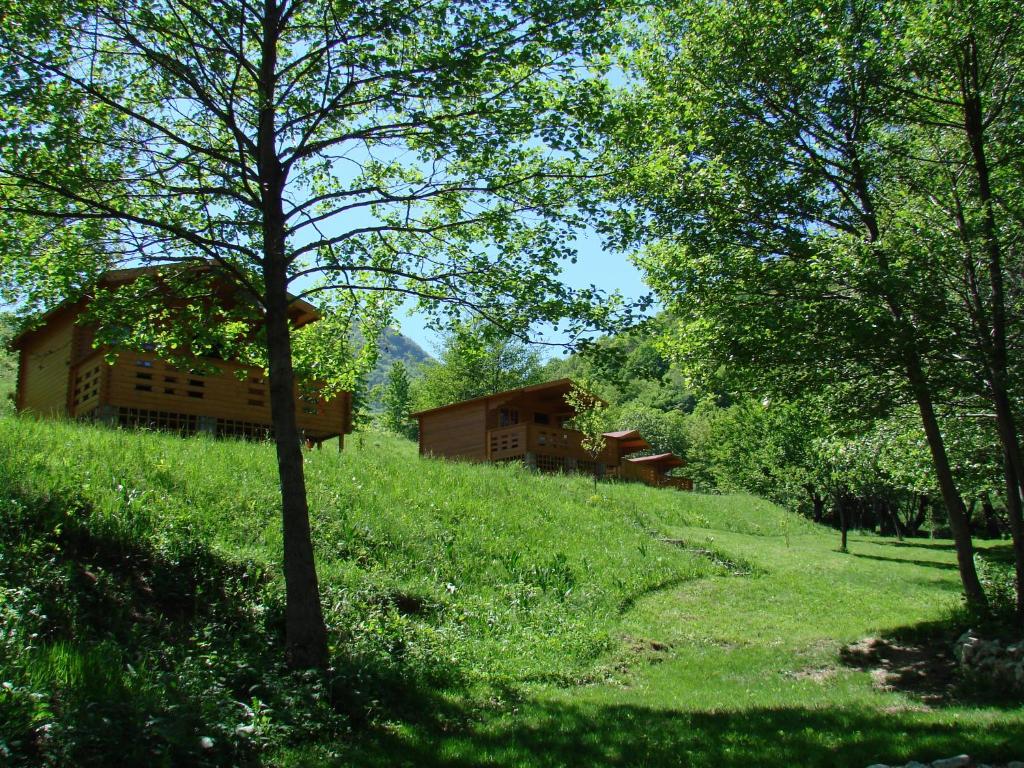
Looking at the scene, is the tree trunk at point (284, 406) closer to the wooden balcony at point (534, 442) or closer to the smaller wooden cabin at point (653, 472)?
the wooden balcony at point (534, 442)

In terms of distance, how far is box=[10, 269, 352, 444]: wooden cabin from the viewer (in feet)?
61.0

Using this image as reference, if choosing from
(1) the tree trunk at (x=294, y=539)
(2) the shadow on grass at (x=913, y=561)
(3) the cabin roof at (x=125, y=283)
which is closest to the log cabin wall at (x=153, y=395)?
(3) the cabin roof at (x=125, y=283)

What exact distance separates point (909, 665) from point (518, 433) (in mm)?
22960

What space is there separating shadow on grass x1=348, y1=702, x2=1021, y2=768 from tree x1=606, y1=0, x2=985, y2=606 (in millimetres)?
6324

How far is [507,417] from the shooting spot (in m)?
37.5

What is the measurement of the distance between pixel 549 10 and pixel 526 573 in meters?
10.3

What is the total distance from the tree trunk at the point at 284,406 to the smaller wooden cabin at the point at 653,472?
32811 mm

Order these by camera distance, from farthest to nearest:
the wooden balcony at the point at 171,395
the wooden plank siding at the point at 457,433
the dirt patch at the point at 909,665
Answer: the wooden plank siding at the point at 457,433 < the wooden balcony at the point at 171,395 < the dirt patch at the point at 909,665

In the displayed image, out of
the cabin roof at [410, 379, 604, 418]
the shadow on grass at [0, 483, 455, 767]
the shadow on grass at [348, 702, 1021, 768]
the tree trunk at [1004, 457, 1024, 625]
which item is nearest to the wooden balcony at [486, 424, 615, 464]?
the cabin roof at [410, 379, 604, 418]

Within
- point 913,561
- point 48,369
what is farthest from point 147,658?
point 913,561

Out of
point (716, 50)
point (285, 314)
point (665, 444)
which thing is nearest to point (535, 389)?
point (716, 50)

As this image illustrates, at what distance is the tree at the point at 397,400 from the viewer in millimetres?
73125

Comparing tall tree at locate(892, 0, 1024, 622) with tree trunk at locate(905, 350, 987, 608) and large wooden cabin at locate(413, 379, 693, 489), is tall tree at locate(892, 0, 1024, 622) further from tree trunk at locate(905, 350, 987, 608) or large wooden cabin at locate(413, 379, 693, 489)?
large wooden cabin at locate(413, 379, 693, 489)

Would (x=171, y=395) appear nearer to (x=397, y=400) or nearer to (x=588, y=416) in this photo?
(x=588, y=416)
